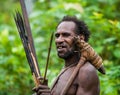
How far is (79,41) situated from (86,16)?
4280mm

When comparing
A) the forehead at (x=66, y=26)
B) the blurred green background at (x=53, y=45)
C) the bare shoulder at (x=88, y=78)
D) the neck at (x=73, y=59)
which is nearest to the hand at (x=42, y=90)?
the bare shoulder at (x=88, y=78)

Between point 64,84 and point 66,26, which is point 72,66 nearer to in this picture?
point 64,84

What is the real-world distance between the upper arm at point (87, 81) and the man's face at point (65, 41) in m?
0.28

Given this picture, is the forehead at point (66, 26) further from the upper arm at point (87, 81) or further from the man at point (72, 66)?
the upper arm at point (87, 81)

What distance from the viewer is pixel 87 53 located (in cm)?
613

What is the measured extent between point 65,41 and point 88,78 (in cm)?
47

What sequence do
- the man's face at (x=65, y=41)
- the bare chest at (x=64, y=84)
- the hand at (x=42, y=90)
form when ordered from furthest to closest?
the man's face at (x=65, y=41)
the bare chest at (x=64, y=84)
the hand at (x=42, y=90)

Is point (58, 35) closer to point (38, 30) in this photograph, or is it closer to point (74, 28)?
point (74, 28)

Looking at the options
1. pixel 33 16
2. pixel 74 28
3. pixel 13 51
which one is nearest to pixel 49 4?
pixel 33 16

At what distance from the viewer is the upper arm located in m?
5.99

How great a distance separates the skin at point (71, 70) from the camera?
19.7 ft

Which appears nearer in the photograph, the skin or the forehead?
A: the skin

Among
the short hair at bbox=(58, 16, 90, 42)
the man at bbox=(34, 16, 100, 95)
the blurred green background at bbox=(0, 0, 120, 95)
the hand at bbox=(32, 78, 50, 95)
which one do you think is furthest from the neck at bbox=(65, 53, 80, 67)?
the blurred green background at bbox=(0, 0, 120, 95)

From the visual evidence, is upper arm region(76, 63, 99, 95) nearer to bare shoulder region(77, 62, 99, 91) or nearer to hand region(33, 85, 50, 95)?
bare shoulder region(77, 62, 99, 91)
